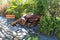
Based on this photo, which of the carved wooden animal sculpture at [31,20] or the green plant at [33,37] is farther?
the carved wooden animal sculpture at [31,20]

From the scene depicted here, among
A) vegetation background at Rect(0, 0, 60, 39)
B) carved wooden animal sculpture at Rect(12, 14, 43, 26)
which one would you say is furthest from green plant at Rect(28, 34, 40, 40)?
carved wooden animal sculpture at Rect(12, 14, 43, 26)

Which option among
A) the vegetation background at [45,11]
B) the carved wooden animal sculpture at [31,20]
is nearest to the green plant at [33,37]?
the vegetation background at [45,11]

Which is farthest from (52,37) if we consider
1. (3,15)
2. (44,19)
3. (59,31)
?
(3,15)

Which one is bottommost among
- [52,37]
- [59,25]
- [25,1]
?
[52,37]

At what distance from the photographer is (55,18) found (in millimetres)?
5516

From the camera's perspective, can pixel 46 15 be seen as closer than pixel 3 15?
Yes

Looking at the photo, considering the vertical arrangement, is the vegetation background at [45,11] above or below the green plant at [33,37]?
above

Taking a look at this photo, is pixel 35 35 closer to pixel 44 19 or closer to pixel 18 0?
pixel 44 19

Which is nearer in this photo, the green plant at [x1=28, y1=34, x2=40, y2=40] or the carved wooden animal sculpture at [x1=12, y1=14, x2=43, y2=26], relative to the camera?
the green plant at [x1=28, y1=34, x2=40, y2=40]

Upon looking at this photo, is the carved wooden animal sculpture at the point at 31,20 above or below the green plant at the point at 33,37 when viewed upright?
above

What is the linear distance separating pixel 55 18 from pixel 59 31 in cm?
50

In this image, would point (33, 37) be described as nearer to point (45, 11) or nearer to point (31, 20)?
point (31, 20)

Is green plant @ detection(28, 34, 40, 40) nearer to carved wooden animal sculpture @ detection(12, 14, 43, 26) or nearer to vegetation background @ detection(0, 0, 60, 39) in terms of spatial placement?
vegetation background @ detection(0, 0, 60, 39)

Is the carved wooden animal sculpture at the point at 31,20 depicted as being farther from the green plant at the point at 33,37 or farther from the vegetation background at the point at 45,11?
the green plant at the point at 33,37
